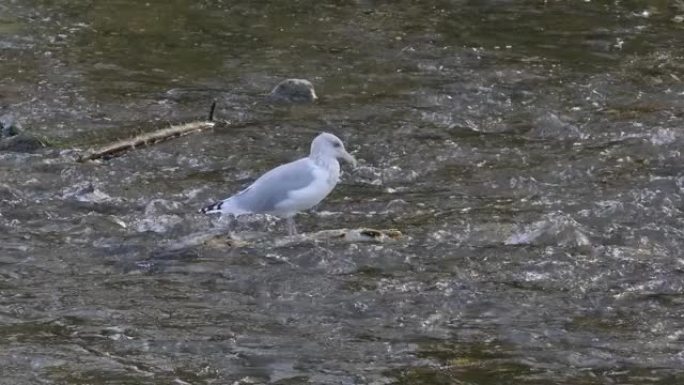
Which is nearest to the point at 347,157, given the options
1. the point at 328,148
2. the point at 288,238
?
the point at 328,148

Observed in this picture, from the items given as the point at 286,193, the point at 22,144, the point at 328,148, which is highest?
the point at 328,148

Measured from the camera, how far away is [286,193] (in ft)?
28.9

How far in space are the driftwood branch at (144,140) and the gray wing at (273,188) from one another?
1858 millimetres

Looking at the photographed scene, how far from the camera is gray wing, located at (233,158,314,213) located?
28.9 ft

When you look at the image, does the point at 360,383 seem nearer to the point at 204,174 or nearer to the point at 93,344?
the point at 93,344

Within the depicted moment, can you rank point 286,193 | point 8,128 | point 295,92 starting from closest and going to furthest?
point 286,193 < point 8,128 < point 295,92

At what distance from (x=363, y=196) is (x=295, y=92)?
248 centimetres

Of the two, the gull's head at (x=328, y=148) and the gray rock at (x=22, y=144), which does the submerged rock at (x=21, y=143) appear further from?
the gull's head at (x=328, y=148)

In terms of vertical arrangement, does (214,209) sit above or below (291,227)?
above

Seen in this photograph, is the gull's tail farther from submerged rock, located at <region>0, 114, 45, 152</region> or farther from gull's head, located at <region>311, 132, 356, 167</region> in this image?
submerged rock, located at <region>0, 114, 45, 152</region>

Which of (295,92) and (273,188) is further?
(295,92)

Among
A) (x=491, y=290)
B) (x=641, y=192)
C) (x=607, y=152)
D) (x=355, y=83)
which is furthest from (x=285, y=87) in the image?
(x=491, y=290)

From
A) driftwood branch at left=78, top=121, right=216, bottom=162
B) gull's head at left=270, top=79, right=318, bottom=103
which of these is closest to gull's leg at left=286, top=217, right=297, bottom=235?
driftwood branch at left=78, top=121, right=216, bottom=162

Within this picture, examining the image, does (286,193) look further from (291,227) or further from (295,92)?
(295,92)
